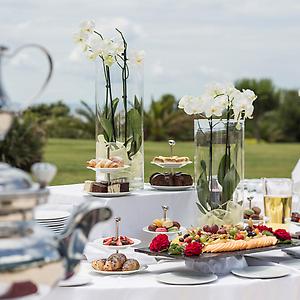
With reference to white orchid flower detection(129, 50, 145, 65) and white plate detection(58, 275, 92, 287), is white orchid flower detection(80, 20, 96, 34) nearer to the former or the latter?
white orchid flower detection(129, 50, 145, 65)

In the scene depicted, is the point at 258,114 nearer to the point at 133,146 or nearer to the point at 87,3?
the point at 87,3

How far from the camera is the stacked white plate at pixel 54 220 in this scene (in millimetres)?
3322

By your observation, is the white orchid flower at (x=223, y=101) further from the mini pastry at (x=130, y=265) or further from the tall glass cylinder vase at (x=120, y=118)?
the mini pastry at (x=130, y=265)

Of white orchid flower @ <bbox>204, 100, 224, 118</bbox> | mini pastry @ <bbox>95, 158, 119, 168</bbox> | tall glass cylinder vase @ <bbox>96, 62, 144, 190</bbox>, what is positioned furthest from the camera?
tall glass cylinder vase @ <bbox>96, 62, 144, 190</bbox>

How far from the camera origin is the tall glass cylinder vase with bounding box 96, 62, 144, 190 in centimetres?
403

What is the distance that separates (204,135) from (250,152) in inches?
580

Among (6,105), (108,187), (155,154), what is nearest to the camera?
(6,105)

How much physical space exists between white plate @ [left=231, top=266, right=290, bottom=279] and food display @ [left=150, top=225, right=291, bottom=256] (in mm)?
86

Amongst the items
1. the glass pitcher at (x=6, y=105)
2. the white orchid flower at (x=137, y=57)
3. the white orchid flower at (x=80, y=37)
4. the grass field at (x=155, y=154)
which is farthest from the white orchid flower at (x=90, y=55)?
the grass field at (x=155, y=154)

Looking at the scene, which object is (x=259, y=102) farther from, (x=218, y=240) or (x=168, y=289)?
(x=168, y=289)

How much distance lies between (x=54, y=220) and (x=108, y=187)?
481 mm

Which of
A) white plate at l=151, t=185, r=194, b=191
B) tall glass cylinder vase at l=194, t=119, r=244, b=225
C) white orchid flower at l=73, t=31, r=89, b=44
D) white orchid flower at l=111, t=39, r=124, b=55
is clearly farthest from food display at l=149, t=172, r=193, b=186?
white orchid flower at l=73, t=31, r=89, b=44

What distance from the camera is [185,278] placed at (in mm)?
2955

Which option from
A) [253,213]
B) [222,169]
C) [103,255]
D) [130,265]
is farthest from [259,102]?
[130,265]
